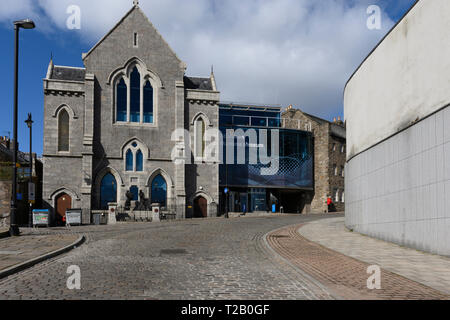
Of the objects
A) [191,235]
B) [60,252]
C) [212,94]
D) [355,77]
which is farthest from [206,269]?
[212,94]

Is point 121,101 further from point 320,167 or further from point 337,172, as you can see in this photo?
point 337,172

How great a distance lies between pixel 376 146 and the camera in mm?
19438

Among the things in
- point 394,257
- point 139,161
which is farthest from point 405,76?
point 139,161

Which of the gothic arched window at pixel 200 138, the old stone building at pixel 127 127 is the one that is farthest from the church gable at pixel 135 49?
the gothic arched window at pixel 200 138

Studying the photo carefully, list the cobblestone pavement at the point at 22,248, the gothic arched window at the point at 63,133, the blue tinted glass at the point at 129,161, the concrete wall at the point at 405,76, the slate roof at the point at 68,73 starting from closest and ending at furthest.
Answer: the cobblestone pavement at the point at 22,248, the concrete wall at the point at 405,76, the gothic arched window at the point at 63,133, the blue tinted glass at the point at 129,161, the slate roof at the point at 68,73

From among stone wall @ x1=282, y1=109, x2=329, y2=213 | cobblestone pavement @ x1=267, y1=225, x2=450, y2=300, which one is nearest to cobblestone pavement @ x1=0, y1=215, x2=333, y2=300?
cobblestone pavement @ x1=267, y1=225, x2=450, y2=300

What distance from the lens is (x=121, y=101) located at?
41156 mm

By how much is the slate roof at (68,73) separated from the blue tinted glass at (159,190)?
37.6 feet

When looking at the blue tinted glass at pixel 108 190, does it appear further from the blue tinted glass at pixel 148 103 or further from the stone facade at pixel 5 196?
the stone facade at pixel 5 196

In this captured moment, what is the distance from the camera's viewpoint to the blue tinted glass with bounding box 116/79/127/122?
41.0 m

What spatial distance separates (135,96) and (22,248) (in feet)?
92.3

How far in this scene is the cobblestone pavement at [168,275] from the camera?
8359 millimetres

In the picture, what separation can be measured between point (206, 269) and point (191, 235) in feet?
30.3
